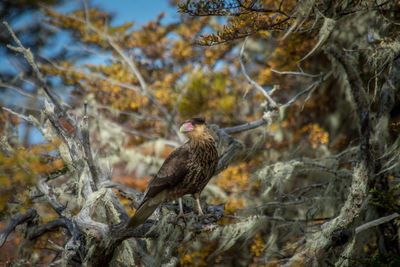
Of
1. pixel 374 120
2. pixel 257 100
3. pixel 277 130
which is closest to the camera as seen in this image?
pixel 374 120

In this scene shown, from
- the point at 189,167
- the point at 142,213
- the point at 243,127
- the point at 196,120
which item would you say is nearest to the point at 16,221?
the point at 142,213

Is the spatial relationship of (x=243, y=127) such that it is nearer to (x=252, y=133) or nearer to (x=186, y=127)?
(x=186, y=127)

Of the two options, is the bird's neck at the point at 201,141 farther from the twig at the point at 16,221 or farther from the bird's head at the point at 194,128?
the twig at the point at 16,221

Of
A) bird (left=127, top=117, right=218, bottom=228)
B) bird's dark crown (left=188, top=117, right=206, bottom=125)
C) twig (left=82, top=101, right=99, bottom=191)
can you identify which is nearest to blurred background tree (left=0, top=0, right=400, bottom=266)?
twig (left=82, top=101, right=99, bottom=191)

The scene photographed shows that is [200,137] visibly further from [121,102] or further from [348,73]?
[121,102]

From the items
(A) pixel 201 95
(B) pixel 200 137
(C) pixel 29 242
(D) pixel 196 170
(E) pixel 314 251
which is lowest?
(E) pixel 314 251

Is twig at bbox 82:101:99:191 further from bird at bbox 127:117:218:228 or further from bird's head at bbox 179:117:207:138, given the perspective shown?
bird's head at bbox 179:117:207:138

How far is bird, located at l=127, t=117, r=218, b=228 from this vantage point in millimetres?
3412

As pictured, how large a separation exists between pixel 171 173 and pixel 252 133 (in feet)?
12.5

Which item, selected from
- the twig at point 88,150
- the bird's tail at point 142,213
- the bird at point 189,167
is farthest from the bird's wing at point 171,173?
the twig at point 88,150

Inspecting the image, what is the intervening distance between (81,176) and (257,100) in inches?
263

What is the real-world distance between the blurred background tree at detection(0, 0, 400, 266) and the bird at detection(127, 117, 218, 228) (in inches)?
12.2

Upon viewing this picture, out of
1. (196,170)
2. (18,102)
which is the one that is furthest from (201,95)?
(196,170)

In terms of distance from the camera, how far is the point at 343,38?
6473 millimetres
